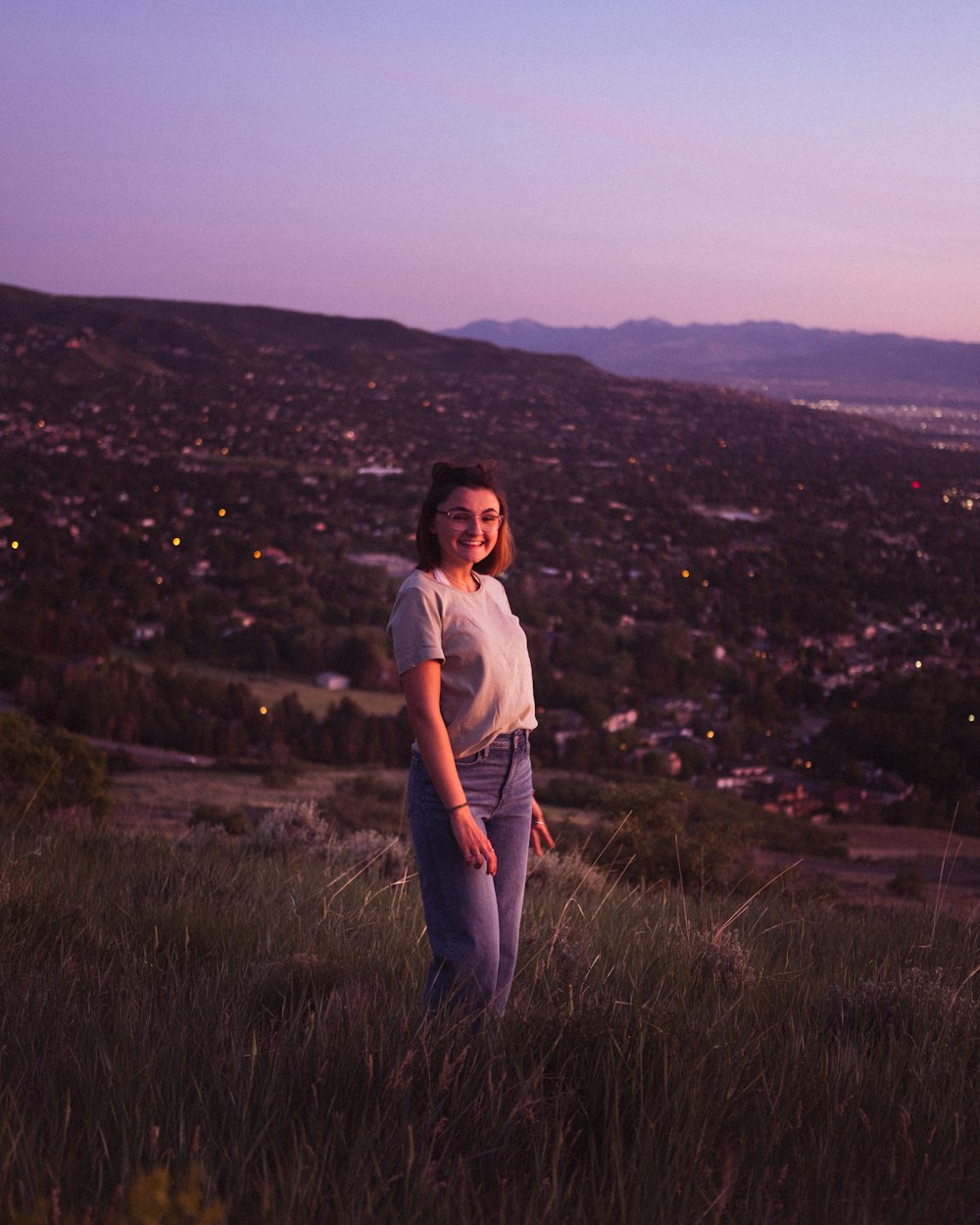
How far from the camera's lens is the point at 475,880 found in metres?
2.24

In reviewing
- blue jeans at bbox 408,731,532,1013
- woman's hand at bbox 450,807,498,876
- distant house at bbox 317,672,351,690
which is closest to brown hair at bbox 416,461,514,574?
blue jeans at bbox 408,731,532,1013

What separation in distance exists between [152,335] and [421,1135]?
94730mm

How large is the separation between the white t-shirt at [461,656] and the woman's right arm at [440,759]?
46mm

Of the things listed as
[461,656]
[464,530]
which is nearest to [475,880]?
[461,656]

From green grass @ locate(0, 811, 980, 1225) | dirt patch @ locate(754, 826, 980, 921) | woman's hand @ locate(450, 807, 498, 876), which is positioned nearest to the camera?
green grass @ locate(0, 811, 980, 1225)

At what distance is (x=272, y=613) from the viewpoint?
1550 inches

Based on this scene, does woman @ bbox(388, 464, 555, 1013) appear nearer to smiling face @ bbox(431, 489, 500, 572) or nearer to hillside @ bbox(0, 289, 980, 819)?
smiling face @ bbox(431, 489, 500, 572)

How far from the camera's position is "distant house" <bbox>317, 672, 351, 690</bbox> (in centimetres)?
3281

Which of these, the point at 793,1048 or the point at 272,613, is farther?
the point at 272,613

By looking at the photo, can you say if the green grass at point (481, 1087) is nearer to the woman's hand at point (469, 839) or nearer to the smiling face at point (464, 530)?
the woman's hand at point (469, 839)

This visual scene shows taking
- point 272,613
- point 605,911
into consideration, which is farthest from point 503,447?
point 605,911

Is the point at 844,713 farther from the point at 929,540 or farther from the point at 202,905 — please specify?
the point at 202,905

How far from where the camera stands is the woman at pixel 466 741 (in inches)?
87.4

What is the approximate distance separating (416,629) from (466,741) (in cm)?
26
